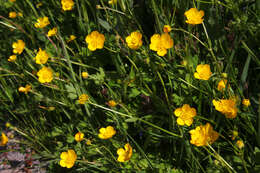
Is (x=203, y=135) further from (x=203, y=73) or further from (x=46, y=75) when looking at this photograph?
(x=46, y=75)

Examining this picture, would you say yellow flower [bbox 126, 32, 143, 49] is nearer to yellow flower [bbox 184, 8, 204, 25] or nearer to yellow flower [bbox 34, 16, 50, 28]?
yellow flower [bbox 184, 8, 204, 25]

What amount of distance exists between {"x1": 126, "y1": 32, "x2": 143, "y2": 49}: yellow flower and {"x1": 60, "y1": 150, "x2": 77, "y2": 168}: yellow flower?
0.85m

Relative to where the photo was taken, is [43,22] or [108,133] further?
[43,22]


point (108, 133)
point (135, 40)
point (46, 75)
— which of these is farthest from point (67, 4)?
point (108, 133)

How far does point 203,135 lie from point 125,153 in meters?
0.54

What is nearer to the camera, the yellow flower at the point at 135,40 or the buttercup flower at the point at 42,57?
the yellow flower at the point at 135,40

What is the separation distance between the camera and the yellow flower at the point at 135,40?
5.74ft

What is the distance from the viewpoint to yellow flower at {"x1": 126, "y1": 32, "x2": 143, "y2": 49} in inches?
68.9

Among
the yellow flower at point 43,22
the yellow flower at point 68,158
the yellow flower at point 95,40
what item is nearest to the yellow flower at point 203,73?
the yellow flower at point 95,40

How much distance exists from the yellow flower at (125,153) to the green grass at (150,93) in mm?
58

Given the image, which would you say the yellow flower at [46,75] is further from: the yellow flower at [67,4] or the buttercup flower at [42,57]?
the yellow flower at [67,4]

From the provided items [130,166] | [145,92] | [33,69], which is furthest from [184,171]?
[33,69]

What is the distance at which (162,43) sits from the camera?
172 centimetres

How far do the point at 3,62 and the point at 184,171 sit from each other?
2.04m
